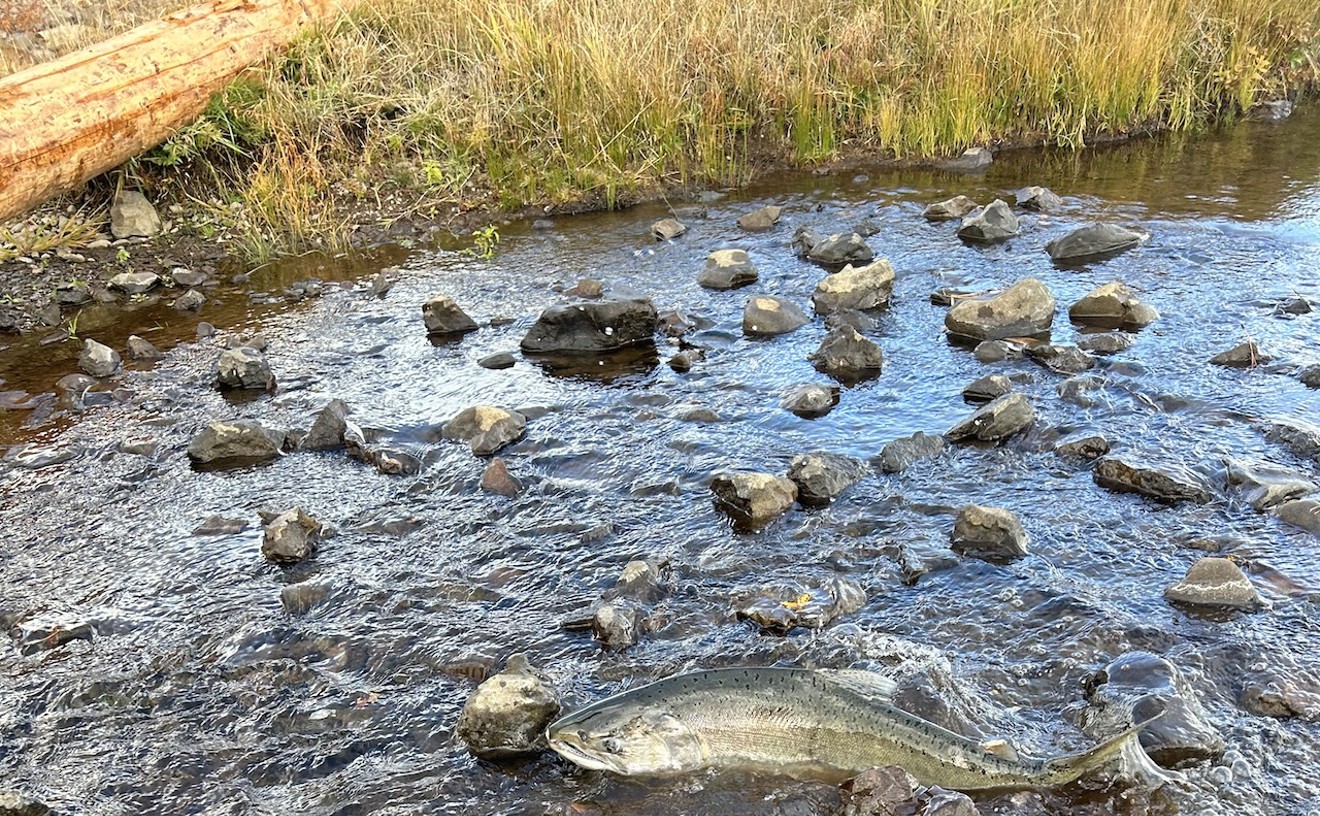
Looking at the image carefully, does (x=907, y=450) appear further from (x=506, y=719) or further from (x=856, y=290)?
(x=506, y=719)

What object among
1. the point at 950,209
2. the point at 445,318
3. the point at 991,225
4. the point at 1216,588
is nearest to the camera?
the point at 1216,588

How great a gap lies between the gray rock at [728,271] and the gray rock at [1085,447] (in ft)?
9.32

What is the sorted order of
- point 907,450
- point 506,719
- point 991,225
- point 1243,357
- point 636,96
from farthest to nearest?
point 636,96 → point 991,225 → point 1243,357 → point 907,450 → point 506,719

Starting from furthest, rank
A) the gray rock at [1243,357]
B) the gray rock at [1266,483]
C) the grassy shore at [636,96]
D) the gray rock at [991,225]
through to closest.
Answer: the grassy shore at [636,96] → the gray rock at [991,225] → the gray rock at [1243,357] → the gray rock at [1266,483]

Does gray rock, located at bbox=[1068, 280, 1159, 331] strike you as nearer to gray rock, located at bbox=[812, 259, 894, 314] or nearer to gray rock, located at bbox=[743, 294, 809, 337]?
gray rock, located at bbox=[812, 259, 894, 314]

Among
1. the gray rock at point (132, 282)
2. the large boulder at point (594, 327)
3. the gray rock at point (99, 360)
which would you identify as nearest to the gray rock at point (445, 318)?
the large boulder at point (594, 327)

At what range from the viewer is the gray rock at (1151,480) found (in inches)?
163

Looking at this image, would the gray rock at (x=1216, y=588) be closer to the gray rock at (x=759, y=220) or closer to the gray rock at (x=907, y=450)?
the gray rock at (x=907, y=450)

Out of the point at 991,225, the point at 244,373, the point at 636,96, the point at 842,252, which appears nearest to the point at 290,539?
the point at 244,373

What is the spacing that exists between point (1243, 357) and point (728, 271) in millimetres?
3136

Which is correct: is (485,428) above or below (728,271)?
below

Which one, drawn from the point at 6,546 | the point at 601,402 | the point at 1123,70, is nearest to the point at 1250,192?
the point at 1123,70

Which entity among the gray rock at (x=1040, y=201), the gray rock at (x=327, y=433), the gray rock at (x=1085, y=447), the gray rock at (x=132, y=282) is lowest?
the gray rock at (x=1085, y=447)

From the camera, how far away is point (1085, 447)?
4508mm
